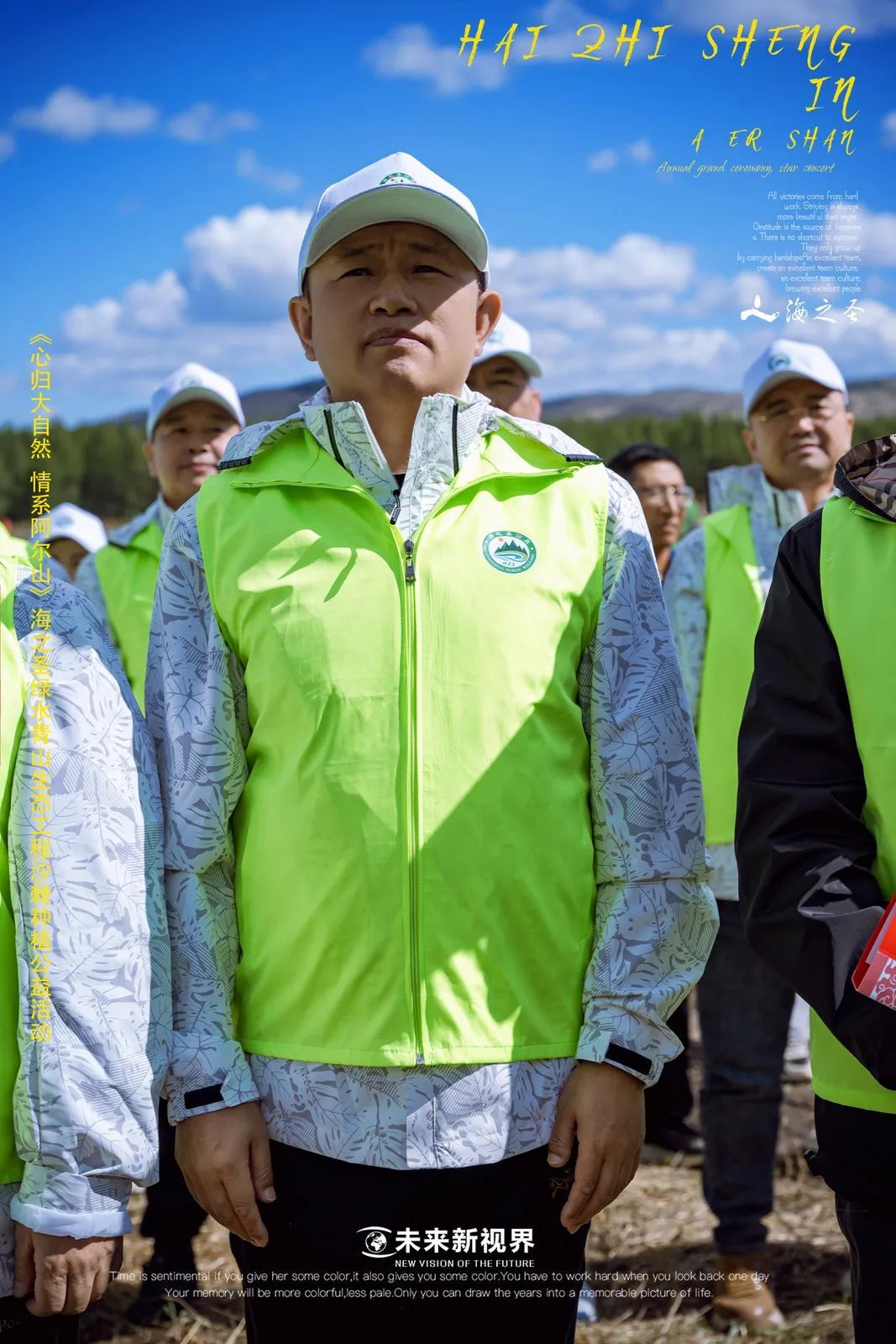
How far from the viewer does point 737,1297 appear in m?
3.40

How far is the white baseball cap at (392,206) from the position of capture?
2.18m

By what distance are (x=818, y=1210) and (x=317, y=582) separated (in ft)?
9.85

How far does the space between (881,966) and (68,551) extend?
6240 mm

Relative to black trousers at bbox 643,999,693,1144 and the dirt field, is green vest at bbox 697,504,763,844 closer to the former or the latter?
the dirt field

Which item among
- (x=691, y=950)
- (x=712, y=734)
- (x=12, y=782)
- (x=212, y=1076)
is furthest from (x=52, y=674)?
(x=712, y=734)

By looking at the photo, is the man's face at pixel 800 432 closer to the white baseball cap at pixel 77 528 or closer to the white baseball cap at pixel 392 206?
the white baseball cap at pixel 392 206

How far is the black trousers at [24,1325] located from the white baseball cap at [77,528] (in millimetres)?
5568

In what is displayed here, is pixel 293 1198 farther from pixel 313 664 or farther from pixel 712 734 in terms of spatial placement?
pixel 712 734

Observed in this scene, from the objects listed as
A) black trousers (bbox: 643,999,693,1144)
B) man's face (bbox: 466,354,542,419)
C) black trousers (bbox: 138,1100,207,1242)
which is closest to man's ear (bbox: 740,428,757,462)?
man's face (bbox: 466,354,542,419)

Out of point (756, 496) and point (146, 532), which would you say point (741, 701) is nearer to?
point (756, 496)

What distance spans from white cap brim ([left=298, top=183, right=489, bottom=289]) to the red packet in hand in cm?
126

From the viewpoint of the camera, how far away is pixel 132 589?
4.50 m

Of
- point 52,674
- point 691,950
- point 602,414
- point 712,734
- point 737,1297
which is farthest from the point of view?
point 602,414

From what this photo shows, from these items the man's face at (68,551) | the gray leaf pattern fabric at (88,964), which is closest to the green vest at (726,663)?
the gray leaf pattern fabric at (88,964)
